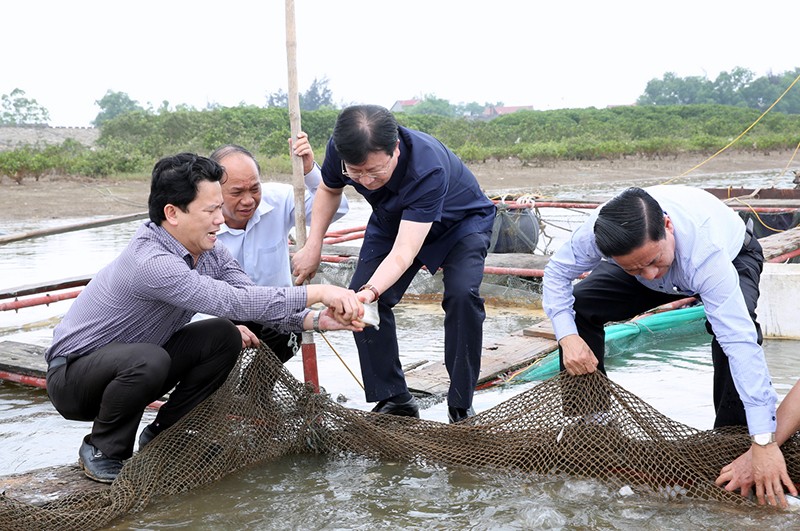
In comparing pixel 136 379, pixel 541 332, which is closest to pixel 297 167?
pixel 136 379

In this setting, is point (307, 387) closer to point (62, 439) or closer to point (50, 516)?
point (50, 516)

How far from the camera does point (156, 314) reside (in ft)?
10.2

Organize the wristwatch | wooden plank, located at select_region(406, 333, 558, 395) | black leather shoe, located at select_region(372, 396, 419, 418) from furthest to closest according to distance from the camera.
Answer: wooden plank, located at select_region(406, 333, 558, 395)
black leather shoe, located at select_region(372, 396, 419, 418)
the wristwatch

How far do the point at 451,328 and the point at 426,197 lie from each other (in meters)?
0.60

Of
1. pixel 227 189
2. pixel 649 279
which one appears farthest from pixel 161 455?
pixel 649 279

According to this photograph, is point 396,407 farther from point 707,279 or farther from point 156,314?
point 707,279

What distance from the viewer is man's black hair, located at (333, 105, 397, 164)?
10.5 ft

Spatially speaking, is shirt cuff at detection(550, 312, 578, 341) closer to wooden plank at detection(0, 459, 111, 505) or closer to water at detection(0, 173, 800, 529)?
water at detection(0, 173, 800, 529)

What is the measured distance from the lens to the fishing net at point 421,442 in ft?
9.75

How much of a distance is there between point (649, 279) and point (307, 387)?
1491 millimetres

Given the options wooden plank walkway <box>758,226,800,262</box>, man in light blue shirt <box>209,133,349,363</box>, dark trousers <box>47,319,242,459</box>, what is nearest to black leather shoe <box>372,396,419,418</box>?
man in light blue shirt <box>209,133,349,363</box>

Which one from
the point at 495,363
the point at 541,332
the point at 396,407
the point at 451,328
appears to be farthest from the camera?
the point at 541,332

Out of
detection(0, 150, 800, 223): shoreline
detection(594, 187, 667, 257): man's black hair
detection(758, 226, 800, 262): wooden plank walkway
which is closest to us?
detection(594, 187, 667, 257): man's black hair

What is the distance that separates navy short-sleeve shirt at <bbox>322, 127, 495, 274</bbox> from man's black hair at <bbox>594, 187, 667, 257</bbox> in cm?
82
